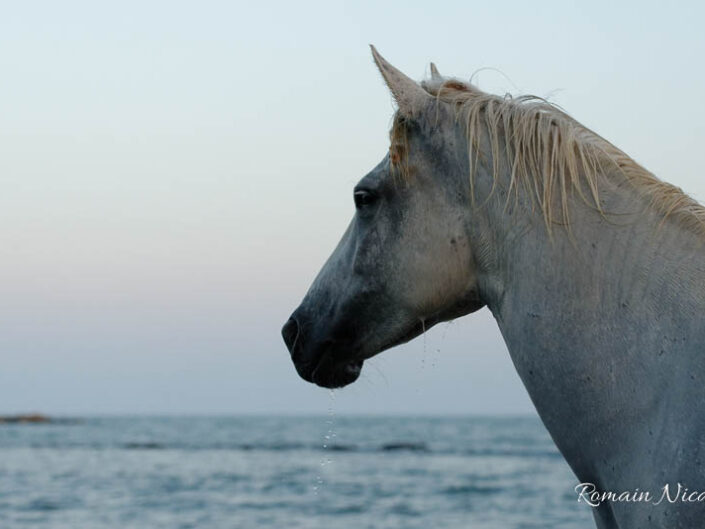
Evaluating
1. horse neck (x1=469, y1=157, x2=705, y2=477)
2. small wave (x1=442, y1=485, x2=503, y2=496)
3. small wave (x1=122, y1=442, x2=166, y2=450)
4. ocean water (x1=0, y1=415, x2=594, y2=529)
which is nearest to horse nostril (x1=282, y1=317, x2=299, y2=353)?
horse neck (x1=469, y1=157, x2=705, y2=477)

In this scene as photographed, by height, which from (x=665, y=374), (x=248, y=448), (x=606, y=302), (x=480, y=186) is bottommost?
(x=248, y=448)

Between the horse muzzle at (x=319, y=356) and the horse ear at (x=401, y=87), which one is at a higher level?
the horse ear at (x=401, y=87)

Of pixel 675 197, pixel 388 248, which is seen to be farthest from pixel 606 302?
pixel 388 248

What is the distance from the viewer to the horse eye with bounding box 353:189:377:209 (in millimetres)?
2203

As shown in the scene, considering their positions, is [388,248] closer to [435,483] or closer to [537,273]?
[537,273]

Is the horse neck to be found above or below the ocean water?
above

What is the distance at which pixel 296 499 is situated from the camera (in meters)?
20.8

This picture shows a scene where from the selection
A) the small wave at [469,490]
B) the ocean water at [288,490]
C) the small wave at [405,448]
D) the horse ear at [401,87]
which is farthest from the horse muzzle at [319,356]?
the small wave at [405,448]

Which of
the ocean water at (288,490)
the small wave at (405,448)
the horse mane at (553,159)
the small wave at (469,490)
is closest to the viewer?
the horse mane at (553,159)

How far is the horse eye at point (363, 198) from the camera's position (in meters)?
2.20

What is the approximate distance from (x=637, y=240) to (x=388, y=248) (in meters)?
0.57

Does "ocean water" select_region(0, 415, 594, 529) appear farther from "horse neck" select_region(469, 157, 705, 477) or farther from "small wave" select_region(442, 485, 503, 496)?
"horse neck" select_region(469, 157, 705, 477)

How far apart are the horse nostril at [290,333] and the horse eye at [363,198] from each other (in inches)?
13.9

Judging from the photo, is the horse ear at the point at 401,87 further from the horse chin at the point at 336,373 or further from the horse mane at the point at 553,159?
the horse chin at the point at 336,373
